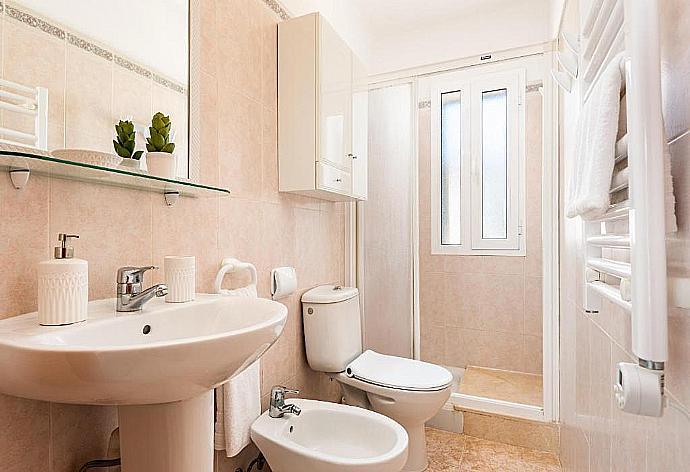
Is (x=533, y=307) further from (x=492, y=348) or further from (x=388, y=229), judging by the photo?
(x=388, y=229)

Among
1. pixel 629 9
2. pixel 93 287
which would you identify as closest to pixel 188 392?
pixel 93 287

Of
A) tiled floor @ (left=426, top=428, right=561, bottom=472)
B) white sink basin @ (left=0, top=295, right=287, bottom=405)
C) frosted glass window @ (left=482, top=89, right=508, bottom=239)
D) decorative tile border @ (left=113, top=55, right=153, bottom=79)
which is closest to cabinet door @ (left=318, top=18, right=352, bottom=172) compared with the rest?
decorative tile border @ (left=113, top=55, right=153, bottom=79)

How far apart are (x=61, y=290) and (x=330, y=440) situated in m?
1.15

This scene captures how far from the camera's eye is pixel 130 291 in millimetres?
1004

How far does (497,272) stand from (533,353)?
1.93 feet

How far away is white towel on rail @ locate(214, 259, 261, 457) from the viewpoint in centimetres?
135

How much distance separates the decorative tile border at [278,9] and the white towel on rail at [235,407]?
112 centimetres

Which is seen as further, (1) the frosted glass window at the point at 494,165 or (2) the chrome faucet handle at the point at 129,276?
(1) the frosted glass window at the point at 494,165

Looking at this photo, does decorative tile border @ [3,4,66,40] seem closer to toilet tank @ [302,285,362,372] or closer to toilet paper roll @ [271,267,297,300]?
toilet paper roll @ [271,267,297,300]

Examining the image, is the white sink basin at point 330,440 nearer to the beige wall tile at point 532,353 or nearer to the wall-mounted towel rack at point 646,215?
the wall-mounted towel rack at point 646,215

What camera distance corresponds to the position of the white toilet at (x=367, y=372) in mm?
1841

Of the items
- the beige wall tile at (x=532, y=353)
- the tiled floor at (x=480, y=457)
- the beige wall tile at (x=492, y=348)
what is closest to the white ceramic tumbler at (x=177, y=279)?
the tiled floor at (x=480, y=457)

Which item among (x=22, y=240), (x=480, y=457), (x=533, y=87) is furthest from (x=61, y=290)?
(x=533, y=87)

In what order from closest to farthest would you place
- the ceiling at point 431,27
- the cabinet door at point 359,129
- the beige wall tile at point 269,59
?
the beige wall tile at point 269,59 → the cabinet door at point 359,129 → the ceiling at point 431,27
